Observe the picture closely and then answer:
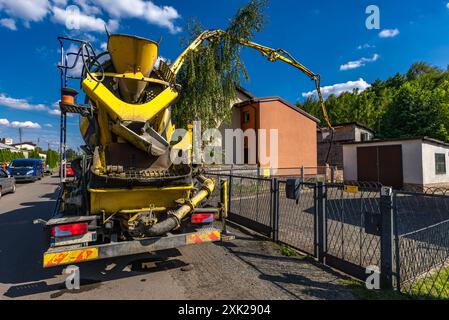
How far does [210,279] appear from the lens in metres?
4.12

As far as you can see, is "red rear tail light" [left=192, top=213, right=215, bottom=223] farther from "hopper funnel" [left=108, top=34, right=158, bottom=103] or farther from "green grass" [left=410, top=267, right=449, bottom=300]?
"green grass" [left=410, top=267, right=449, bottom=300]

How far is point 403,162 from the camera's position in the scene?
1548 cm

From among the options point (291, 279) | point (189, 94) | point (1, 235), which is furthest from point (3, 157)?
point (291, 279)

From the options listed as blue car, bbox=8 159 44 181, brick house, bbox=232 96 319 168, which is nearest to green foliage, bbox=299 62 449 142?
brick house, bbox=232 96 319 168

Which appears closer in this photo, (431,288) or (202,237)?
(431,288)

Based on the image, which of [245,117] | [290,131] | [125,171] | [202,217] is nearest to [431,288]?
[202,217]

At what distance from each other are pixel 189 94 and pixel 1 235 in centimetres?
1058

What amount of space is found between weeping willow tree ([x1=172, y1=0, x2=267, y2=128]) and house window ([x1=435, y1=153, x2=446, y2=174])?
42.0 ft

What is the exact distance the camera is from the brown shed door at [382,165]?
621 inches

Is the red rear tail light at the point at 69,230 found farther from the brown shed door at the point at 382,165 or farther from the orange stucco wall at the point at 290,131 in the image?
the brown shed door at the point at 382,165

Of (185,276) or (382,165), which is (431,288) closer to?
(185,276)

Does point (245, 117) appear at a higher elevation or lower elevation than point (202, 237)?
higher

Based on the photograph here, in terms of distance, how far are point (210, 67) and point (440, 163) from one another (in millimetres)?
14877

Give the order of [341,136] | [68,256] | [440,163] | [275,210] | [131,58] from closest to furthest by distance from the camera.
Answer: [68,256] < [131,58] < [275,210] < [440,163] < [341,136]
